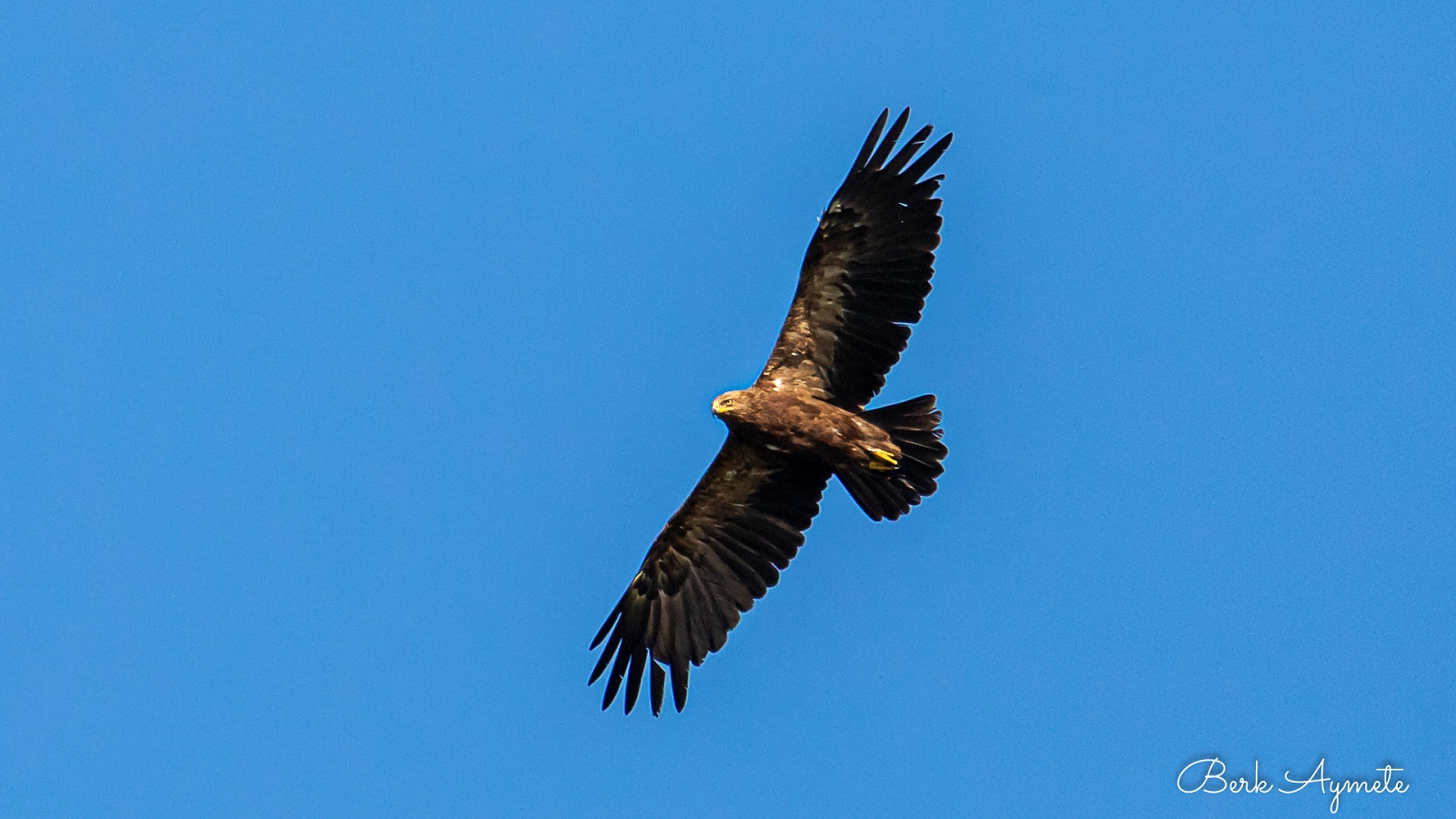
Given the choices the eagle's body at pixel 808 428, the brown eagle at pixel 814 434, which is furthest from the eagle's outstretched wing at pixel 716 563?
the eagle's body at pixel 808 428

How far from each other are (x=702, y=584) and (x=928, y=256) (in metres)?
3.76

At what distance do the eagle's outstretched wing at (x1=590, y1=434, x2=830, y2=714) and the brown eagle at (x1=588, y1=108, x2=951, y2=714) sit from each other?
0.04 feet

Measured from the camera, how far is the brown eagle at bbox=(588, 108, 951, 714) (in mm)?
15695

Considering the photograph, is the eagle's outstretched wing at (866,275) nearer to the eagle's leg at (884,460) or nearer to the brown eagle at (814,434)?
the brown eagle at (814,434)

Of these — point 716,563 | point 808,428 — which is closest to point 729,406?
point 808,428

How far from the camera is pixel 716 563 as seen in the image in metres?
16.9

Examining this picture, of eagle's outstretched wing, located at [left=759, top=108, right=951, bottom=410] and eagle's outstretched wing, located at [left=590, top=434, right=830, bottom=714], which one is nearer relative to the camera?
eagle's outstretched wing, located at [left=759, top=108, right=951, bottom=410]

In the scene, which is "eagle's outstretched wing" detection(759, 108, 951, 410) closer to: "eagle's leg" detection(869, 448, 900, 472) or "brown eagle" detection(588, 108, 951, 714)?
"brown eagle" detection(588, 108, 951, 714)

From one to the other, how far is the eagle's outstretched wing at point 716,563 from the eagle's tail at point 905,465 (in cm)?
78

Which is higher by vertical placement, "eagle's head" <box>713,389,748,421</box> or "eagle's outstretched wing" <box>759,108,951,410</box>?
"eagle's outstretched wing" <box>759,108,951,410</box>

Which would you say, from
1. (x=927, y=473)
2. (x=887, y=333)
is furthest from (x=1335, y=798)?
(x=887, y=333)

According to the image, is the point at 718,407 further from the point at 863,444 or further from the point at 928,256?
the point at 928,256

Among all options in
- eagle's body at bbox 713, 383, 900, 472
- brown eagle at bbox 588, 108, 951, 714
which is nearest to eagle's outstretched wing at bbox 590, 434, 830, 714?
brown eagle at bbox 588, 108, 951, 714

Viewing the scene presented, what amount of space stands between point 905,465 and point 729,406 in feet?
A: 5.31
